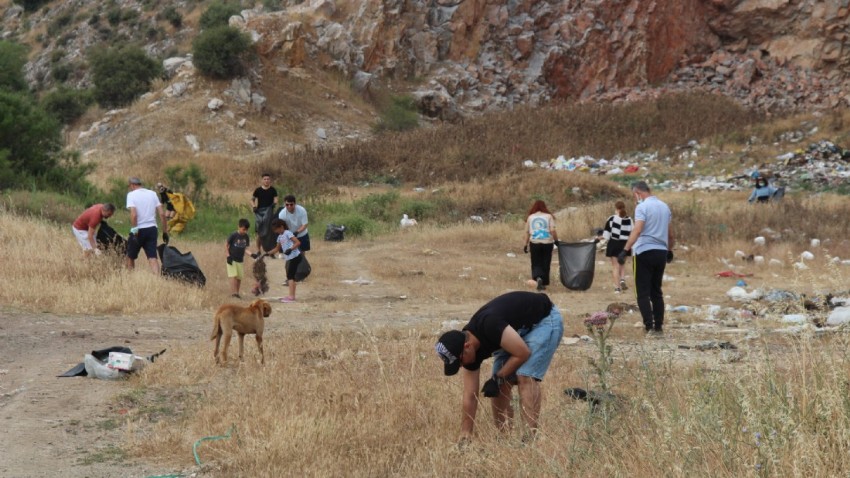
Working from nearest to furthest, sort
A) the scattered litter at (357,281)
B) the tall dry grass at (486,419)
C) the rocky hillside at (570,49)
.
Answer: the tall dry grass at (486,419), the scattered litter at (357,281), the rocky hillside at (570,49)

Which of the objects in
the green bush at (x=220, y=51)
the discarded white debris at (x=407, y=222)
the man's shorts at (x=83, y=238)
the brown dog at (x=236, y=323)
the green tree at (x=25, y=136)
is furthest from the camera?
the green bush at (x=220, y=51)

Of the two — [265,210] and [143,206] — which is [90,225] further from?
[265,210]

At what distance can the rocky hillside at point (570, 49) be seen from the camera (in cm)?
4134

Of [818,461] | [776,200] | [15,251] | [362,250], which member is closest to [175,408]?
[818,461]

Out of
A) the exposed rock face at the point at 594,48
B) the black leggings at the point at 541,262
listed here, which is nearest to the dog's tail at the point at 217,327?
the black leggings at the point at 541,262

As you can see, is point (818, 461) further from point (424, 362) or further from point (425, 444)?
point (424, 362)

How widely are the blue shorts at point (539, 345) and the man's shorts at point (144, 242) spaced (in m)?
7.78

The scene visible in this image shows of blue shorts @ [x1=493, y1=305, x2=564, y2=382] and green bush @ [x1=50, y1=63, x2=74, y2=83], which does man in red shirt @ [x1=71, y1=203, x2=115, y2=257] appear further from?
green bush @ [x1=50, y1=63, x2=74, y2=83]

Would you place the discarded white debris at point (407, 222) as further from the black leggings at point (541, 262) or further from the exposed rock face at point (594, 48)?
the exposed rock face at point (594, 48)

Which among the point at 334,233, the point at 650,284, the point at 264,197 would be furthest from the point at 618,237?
the point at 334,233

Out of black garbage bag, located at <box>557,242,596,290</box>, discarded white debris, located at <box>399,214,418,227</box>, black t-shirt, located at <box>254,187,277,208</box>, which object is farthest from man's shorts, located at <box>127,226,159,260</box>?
discarded white debris, located at <box>399,214,418,227</box>

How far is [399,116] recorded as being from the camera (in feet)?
125

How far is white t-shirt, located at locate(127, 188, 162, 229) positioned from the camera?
11.6 m

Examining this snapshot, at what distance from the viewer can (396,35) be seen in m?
43.0
